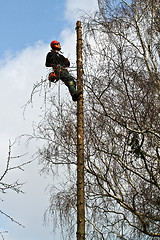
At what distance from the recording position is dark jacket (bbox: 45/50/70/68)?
4430 millimetres

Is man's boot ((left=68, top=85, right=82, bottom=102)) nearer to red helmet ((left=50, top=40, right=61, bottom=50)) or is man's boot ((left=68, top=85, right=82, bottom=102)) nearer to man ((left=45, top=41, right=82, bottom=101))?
man ((left=45, top=41, right=82, bottom=101))

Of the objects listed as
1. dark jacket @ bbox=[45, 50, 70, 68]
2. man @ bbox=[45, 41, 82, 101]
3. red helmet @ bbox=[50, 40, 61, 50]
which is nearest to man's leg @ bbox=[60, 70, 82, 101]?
man @ bbox=[45, 41, 82, 101]

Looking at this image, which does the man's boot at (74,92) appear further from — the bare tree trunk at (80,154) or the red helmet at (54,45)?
the red helmet at (54,45)

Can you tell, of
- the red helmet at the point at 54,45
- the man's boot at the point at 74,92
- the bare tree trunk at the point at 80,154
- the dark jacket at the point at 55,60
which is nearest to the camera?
the bare tree trunk at the point at 80,154

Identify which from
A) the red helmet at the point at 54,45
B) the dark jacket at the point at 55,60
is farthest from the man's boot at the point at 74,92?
the red helmet at the point at 54,45

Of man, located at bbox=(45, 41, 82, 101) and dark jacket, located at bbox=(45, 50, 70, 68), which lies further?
dark jacket, located at bbox=(45, 50, 70, 68)

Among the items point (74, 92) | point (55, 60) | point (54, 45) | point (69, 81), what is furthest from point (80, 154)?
point (54, 45)

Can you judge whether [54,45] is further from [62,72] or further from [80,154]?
[80,154]

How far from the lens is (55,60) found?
14.4 ft

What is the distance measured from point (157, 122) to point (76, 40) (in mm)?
1896

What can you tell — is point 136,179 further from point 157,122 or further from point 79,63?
point 79,63

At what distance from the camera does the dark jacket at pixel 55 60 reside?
4430 millimetres

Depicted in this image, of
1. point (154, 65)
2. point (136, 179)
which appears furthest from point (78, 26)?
point (136, 179)

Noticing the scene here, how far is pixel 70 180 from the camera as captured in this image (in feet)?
20.6
